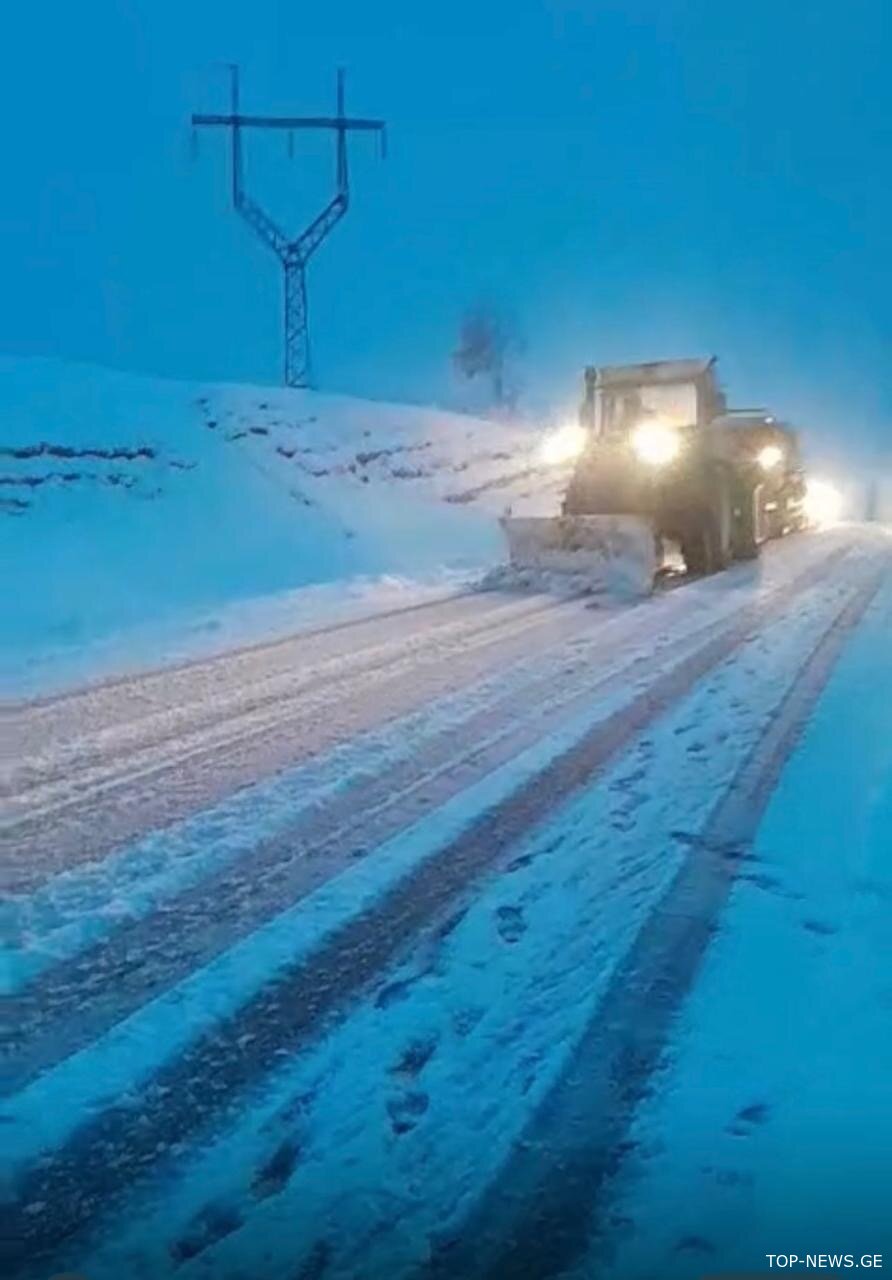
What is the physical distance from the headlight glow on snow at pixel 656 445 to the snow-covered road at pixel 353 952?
829cm

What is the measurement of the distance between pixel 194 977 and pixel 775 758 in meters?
3.36

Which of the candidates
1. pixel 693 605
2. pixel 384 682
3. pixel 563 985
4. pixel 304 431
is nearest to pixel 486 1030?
pixel 563 985

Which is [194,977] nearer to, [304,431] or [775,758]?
[775,758]

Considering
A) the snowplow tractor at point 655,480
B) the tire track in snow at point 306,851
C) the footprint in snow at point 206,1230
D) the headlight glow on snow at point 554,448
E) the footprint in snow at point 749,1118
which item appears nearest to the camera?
the footprint in snow at point 206,1230

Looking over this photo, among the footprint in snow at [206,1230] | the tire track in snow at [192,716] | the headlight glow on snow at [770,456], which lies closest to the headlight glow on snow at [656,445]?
the headlight glow on snow at [770,456]

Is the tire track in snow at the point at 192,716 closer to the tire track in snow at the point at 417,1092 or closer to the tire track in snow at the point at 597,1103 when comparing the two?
the tire track in snow at the point at 417,1092

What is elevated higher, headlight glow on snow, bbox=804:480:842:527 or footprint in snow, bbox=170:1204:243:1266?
headlight glow on snow, bbox=804:480:842:527

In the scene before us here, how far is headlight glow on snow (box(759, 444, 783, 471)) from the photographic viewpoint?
68.2ft

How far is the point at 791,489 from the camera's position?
919 inches

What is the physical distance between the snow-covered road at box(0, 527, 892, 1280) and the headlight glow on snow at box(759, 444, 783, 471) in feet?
43.7

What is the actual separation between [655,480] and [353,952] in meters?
12.6

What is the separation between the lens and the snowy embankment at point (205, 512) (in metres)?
12.3

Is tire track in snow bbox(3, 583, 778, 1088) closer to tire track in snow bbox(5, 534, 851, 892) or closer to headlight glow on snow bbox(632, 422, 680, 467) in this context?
tire track in snow bbox(5, 534, 851, 892)

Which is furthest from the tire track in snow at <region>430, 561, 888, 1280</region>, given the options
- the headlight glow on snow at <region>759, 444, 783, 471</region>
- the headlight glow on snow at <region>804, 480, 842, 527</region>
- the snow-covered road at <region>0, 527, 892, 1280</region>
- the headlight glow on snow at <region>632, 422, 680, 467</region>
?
the headlight glow on snow at <region>804, 480, 842, 527</region>
